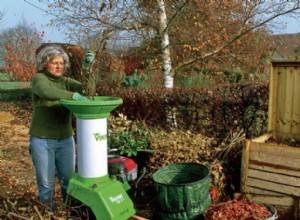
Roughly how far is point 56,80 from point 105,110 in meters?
0.77

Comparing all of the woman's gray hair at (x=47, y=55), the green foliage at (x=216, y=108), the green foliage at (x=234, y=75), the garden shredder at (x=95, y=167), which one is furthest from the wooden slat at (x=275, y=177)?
the green foliage at (x=234, y=75)

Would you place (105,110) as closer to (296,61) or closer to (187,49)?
(296,61)

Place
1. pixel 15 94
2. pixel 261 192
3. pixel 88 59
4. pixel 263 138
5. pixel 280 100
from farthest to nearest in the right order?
pixel 15 94
pixel 280 100
pixel 263 138
pixel 261 192
pixel 88 59

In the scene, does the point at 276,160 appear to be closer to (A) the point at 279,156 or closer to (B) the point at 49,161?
(A) the point at 279,156

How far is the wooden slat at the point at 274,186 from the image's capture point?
3.63 meters

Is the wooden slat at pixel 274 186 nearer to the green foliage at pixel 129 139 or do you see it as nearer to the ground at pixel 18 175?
the ground at pixel 18 175

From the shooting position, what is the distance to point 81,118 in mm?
2939

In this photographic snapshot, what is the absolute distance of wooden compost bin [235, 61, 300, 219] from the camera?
3.65 m

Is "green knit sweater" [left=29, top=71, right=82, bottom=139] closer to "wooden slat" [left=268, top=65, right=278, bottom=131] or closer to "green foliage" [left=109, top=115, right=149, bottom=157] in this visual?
"green foliage" [left=109, top=115, right=149, bottom=157]

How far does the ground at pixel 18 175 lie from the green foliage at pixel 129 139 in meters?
0.80

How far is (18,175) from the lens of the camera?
226 inches

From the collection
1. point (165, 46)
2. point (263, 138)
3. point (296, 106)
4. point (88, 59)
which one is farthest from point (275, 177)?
point (165, 46)

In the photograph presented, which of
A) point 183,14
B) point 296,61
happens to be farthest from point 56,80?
point 183,14

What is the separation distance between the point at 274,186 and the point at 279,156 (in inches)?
13.3
